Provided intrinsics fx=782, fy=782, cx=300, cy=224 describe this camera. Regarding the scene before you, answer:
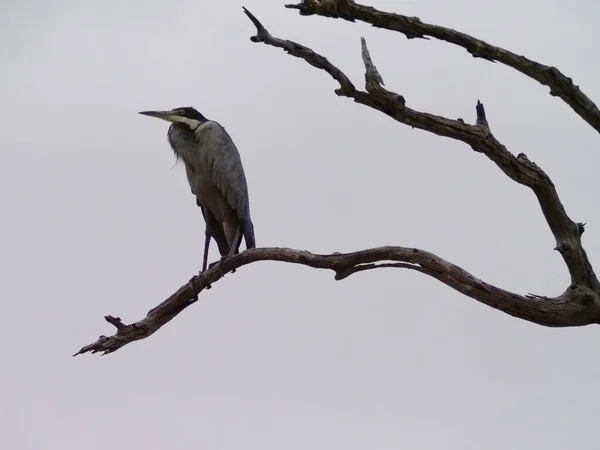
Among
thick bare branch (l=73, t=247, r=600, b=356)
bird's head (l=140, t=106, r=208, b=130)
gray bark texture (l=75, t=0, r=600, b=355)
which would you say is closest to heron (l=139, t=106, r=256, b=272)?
bird's head (l=140, t=106, r=208, b=130)

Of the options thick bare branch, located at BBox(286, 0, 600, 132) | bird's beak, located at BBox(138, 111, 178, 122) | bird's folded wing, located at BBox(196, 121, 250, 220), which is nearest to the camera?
thick bare branch, located at BBox(286, 0, 600, 132)

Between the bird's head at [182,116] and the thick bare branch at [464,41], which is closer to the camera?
the thick bare branch at [464,41]

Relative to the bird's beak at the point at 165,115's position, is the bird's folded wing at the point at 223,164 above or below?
below

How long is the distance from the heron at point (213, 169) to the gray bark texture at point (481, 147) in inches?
97.7

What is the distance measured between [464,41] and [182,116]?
3214mm

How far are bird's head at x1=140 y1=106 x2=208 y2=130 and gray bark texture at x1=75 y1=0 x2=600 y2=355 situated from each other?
8.73 feet

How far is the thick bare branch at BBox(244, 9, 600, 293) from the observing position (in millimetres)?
3930

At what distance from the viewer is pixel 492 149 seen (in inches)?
156

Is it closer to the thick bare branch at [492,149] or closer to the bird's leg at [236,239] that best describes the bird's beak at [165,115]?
the bird's leg at [236,239]

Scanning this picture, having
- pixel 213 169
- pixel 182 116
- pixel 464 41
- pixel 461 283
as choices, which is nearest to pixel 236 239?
pixel 213 169

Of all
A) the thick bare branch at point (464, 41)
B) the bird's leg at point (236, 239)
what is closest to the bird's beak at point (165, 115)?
the bird's leg at point (236, 239)

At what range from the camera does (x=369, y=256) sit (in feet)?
13.5

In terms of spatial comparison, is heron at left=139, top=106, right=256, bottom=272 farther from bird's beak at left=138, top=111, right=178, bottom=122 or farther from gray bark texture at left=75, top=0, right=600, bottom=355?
gray bark texture at left=75, top=0, right=600, bottom=355

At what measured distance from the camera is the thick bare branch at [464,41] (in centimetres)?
384
